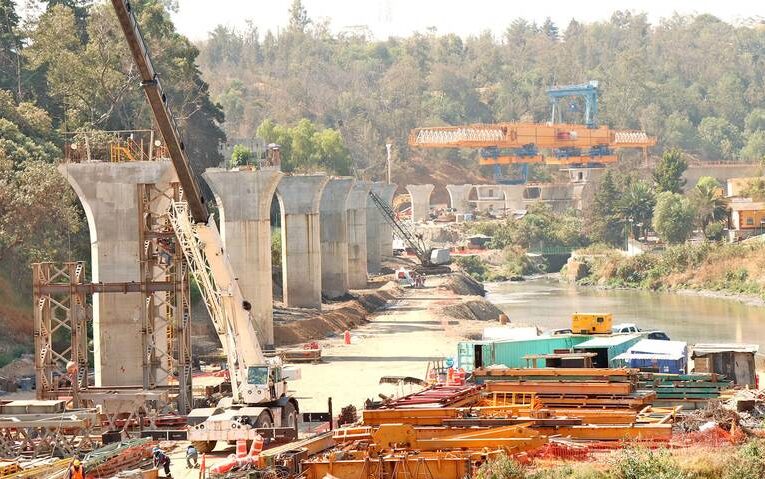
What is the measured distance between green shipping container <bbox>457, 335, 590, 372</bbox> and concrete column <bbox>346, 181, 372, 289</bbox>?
4824cm

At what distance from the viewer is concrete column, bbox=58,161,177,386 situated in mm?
46156

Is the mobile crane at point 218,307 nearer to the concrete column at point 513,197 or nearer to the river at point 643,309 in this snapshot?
the river at point 643,309

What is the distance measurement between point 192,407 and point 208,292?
3.92 metres

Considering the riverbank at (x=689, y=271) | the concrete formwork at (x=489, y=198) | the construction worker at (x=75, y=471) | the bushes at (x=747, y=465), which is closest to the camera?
the bushes at (x=747, y=465)

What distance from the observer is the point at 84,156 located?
48.9 m

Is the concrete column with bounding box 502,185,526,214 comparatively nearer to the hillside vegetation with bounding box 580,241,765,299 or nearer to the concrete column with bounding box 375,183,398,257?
the hillside vegetation with bounding box 580,241,765,299

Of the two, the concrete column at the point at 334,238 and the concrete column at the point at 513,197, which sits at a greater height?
the concrete column at the point at 513,197

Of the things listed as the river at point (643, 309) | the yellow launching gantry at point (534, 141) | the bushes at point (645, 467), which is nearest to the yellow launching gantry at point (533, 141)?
the yellow launching gantry at point (534, 141)

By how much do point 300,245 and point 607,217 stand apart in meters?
68.3

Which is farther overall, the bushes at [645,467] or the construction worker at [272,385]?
the construction worker at [272,385]

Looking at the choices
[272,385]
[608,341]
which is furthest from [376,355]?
[272,385]

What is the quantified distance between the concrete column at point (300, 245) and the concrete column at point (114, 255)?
29.3 m

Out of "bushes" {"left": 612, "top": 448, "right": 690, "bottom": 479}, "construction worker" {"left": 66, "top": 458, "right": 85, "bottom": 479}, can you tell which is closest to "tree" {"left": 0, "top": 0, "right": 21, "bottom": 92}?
"construction worker" {"left": 66, "top": 458, "right": 85, "bottom": 479}

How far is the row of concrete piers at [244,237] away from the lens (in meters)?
46.2
